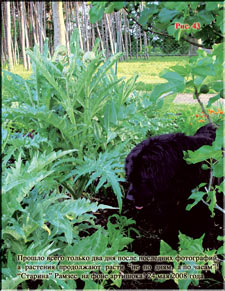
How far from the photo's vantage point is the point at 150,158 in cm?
176

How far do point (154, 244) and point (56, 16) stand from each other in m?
5.01

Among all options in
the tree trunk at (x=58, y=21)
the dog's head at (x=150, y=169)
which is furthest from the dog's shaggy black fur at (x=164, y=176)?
the tree trunk at (x=58, y=21)

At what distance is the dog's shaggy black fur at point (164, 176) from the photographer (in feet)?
5.81

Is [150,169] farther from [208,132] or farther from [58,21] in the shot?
[58,21]

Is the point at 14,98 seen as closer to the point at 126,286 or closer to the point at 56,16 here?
the point at 126,286

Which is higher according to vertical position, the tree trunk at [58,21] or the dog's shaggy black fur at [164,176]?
the tree trunk at [58,21]

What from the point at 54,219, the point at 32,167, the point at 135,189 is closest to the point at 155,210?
the point at 135,189

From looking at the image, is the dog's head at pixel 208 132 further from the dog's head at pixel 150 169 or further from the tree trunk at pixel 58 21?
the tree trunk at pixel 58 21

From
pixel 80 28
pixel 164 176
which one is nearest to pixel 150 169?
pixel 164 176

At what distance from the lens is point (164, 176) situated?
1801 mm

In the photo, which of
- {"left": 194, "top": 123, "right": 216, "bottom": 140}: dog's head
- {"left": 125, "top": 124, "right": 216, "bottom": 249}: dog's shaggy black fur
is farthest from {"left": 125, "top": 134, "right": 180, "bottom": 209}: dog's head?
{"left": 194, "top": 123, "right": 216, "bottom": 140}: dog's head

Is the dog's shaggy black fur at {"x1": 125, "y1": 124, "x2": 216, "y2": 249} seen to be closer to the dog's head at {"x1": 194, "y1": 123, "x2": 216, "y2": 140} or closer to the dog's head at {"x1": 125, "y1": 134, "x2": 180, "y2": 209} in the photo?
the dog's head at {"x1": 125, "y1": 134, "x2": 180, "y2": 209}

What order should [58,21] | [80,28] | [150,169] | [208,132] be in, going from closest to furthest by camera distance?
[150,169], [208,132], [58,21], [80,28]

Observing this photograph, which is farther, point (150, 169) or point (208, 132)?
point (208, 132)
